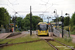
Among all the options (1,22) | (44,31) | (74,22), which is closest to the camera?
(44,31)

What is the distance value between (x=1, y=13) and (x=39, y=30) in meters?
22.8

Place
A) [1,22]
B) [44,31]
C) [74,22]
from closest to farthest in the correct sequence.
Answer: [44,31] → [1,22] → [74,22]

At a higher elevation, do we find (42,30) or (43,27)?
(43,27)

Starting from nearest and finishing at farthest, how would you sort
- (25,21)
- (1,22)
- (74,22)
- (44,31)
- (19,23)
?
(44,31)
(1,22)
(74,22)
(25,21)
(19,23)

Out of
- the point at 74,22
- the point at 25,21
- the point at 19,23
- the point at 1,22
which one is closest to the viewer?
the point at 1,22

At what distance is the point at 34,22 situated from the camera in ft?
291

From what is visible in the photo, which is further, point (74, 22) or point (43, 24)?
point (74, 22)

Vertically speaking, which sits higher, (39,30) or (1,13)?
(1,13)

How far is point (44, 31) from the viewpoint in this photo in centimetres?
3059

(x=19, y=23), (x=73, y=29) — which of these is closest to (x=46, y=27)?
(x=73, y=29)

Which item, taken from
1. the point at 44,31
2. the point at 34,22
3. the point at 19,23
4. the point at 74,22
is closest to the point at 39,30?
the point at 44,31

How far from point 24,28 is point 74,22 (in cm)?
4515

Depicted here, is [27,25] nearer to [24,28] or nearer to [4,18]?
[24,28]

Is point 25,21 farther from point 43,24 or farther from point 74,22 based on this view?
point 43,24
